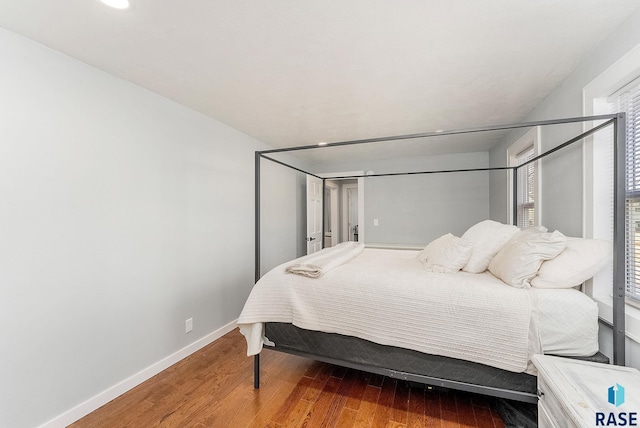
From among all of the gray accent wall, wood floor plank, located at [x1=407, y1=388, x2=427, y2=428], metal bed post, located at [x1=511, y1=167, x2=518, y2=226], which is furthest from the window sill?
the gray accent wall

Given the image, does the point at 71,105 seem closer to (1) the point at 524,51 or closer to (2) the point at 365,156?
(1) the point at 524,51

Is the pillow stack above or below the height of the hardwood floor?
above

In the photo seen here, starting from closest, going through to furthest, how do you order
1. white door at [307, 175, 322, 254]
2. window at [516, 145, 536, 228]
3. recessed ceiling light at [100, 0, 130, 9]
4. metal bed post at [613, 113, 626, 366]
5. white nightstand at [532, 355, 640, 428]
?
1. white nightstand at [532, 355, 640, 428]
2. recessed ceiling light at [100, 0, 130, 9]
3. metal bed post at [613, 113, 626, 366]
4. window at [516, 145, 536, 228]
5. white door at [307, 175, 322, 254]

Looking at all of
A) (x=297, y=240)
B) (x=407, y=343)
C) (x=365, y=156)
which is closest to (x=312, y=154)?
(x=365, y=156)

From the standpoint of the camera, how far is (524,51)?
1.58 meters

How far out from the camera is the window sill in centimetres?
128

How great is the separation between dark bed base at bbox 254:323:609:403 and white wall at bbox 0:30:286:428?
3.39 feet

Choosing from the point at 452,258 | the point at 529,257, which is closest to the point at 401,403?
the point at 452,258

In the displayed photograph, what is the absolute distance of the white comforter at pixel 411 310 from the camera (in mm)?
1386

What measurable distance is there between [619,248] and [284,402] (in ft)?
7.08

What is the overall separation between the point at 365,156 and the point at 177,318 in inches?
137

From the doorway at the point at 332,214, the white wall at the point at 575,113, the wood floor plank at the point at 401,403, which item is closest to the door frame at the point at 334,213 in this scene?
the doorway at the point at 332,214

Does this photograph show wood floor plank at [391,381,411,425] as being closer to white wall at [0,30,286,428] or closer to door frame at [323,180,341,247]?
white wall at [0,30,286,428]

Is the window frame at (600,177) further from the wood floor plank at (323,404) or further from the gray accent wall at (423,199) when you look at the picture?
the gray accent wall at (423,199)
